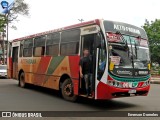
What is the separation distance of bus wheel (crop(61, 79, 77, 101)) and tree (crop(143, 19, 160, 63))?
115ft

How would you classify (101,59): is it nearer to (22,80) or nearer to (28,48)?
(28,48)

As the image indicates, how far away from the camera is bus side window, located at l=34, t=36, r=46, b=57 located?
14.5 m

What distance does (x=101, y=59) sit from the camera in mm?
9898

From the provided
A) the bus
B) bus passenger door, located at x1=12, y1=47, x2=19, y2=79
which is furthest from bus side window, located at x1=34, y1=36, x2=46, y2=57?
bus passenger door, located at x1=12, y1=47, x2=19, y2=79

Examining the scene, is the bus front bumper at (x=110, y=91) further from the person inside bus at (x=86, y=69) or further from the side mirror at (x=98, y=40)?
the side mirror at (x=98, y=40)

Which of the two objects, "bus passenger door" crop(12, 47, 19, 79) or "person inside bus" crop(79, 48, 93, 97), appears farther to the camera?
"bus passenger door" crop(12, 47, 19, 79)

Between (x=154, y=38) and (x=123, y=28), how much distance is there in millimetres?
37104

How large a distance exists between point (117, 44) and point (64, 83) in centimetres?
321

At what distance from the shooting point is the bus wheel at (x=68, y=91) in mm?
11667

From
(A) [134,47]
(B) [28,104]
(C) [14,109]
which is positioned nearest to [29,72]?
(B) [28,104]


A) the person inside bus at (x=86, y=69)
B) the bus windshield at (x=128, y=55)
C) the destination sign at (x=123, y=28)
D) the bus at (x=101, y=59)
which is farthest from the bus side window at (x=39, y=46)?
the bus windshield at (x=128, y=55)

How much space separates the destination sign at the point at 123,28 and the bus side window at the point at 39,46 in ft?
16.2

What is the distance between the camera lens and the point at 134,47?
34.3 feet

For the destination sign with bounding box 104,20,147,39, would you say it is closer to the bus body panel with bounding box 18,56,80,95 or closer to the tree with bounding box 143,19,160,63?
the bus body panel with bounding box 18,56,80,95
